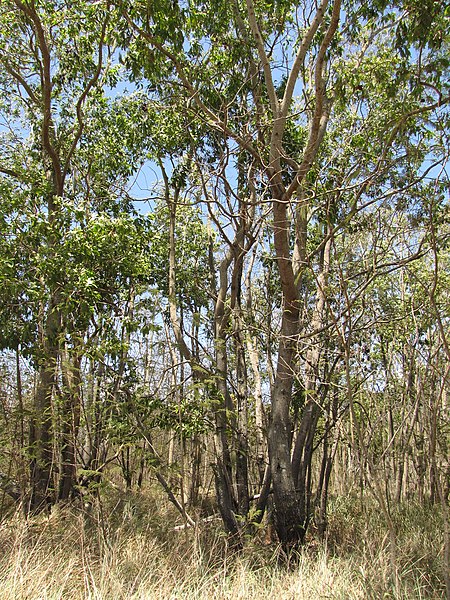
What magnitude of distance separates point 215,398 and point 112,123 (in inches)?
158

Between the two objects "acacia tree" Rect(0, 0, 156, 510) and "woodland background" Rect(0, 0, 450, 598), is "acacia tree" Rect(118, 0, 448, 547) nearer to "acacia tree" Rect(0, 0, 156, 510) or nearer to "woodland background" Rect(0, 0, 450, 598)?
"woodland background" Rect(0, 0, 450, 598)

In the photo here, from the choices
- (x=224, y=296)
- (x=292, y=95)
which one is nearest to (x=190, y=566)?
(x=224, y=296)

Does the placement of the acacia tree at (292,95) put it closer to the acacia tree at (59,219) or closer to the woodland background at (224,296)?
the woodland background at (224,296)

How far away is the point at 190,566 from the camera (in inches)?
170

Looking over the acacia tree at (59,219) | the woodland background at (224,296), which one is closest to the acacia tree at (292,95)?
the woodland background at (224,296)

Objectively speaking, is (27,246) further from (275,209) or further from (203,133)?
(275,209)

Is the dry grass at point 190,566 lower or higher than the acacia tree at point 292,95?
lower

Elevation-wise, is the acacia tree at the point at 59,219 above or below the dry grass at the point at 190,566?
above

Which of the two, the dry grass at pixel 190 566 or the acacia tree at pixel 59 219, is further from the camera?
the acacia tree at pixel 59 219

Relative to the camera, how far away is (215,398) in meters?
5.39

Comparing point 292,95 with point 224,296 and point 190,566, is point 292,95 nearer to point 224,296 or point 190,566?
point 224,296

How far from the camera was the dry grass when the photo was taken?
3.73 metres

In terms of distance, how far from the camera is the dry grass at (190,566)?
12.2ft

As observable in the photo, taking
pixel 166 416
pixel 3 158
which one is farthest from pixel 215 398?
pixel 3 158
